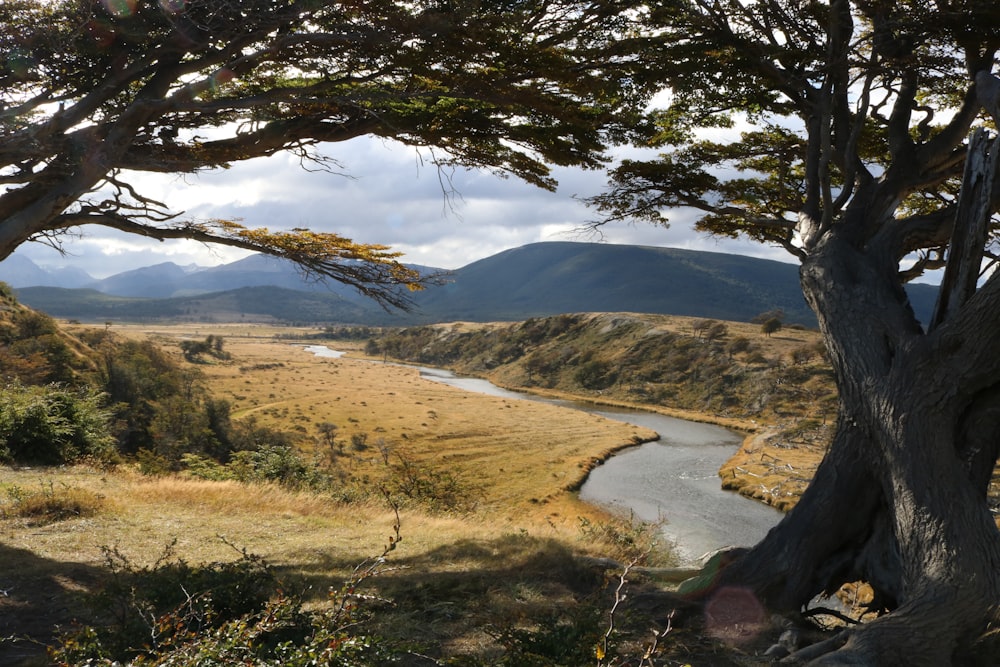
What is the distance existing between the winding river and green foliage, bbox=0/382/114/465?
11485 mm

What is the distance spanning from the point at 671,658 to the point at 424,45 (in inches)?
234

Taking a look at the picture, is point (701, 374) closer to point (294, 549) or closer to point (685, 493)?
point (685, 493)

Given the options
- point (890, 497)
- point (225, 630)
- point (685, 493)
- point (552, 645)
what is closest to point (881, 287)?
point (890, 497)

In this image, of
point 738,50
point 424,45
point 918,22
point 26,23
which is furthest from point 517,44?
point 26,23

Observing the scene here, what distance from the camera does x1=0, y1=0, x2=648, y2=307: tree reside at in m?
5.73

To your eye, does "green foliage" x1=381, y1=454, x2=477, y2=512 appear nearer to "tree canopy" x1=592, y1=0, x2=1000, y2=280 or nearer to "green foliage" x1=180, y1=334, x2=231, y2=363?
"tree canopy" x1=592, y1=0, x2=1000, y2=280

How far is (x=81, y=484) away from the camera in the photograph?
9523 millimetres

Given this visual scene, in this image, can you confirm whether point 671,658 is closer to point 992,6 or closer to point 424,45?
point 424,45

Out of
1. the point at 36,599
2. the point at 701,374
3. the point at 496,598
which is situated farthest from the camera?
the point at 701,374

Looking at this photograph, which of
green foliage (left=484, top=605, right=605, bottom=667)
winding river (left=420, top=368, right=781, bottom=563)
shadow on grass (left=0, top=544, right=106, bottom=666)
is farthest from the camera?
winding river (left=420, top=368, right=781, bottom=563)

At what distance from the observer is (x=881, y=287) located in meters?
5.72

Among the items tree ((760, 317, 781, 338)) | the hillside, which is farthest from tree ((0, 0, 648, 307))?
tree ((760, 317, 781, 338))

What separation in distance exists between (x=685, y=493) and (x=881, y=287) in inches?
701

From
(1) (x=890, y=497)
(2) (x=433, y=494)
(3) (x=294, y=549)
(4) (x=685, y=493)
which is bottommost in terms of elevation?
(4) (x=685, y=493)
